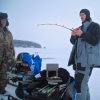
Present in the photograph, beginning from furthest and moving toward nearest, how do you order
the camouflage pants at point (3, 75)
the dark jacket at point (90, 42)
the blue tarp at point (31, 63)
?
the blue tarp at point (31, 63) < the camouflage pants at point (3, 75) < the dark jacket at point (90, 42)

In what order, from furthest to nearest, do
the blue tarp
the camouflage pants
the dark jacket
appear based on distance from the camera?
the blue tarp, the camouflage pants, the dark jacket

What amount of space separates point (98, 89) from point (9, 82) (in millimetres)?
1375

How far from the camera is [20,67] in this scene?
4.33 meters

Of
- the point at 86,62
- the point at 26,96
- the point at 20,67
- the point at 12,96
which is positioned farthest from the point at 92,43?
the point at 20,67

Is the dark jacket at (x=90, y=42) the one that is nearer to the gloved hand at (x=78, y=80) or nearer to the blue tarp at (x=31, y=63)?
the gloved hand at (x=78, y=80)

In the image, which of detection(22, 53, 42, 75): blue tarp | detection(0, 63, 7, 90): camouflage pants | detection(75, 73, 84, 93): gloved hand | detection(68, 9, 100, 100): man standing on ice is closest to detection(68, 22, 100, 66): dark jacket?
detection(68, 9, 100, 100): man standing on ice

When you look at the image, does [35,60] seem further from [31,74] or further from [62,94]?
[62,94]

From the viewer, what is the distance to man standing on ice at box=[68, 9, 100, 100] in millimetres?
3105

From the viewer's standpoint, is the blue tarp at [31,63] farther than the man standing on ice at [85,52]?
Yes

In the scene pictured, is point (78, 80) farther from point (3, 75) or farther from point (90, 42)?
point (3, 75)

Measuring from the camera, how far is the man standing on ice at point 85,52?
3105 mm

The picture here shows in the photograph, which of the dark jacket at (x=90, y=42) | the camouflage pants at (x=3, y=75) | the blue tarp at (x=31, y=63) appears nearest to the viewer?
the dark jacket at (x=90, y=42)

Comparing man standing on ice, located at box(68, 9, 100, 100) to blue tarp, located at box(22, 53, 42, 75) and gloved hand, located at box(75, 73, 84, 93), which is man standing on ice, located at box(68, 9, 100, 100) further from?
blue tarp, located at box(22, 53, 42, 75)

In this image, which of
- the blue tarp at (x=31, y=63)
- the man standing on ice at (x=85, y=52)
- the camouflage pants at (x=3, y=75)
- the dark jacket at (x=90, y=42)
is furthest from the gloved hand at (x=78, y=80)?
the blue tarp at (x=31, y=63)
